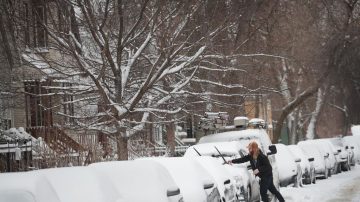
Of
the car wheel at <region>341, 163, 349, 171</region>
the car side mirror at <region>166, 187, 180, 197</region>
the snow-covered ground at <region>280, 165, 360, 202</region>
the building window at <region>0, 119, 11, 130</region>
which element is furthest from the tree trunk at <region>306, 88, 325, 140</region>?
the car side mirror at <region>166, 187, 180, 197</region>

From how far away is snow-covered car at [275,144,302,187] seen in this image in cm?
2272

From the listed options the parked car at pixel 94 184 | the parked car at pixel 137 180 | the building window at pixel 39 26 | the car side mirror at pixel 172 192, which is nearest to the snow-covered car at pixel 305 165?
the building window at pixel 39 26

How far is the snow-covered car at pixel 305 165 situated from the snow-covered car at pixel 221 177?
34.5ft

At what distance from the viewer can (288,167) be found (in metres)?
23.1

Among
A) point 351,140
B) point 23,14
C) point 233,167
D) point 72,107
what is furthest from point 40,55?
point 351,140

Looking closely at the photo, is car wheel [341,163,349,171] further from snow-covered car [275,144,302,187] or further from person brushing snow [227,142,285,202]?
person brushing snow [227,142,285,202]

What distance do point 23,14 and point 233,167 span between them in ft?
22.7

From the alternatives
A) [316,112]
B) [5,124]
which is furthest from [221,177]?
[316,112]

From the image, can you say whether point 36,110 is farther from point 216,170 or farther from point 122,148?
point 216,170

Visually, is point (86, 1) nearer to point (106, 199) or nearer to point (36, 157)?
point (36, 157)

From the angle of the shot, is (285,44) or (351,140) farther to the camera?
(351,140)

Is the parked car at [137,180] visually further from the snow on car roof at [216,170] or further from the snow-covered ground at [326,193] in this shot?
the snow-covered ground at [326,193]

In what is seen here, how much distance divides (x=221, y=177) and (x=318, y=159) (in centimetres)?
1500

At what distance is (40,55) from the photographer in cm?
1884
